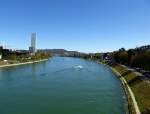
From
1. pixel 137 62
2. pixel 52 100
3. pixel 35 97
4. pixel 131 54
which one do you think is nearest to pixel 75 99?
pixel 52 100

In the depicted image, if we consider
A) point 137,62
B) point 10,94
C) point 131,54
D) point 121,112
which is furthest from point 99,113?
point 131,54

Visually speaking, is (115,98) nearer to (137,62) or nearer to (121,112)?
(121,112)

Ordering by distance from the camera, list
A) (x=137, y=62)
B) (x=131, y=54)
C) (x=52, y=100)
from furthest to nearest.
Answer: (x=131, y=54) < (x=137, y=62) < (x=52, y=100)

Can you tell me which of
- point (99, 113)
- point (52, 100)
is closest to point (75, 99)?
point (52, 100)

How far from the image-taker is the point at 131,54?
56188mm

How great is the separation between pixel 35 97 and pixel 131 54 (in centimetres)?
3885

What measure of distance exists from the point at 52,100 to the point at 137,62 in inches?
1133

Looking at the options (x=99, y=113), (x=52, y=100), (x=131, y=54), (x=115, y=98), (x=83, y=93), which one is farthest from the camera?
(x=131, y=54)

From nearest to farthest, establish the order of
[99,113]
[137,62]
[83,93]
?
1. [99,113]
2. [83,93]
3. [137,62]

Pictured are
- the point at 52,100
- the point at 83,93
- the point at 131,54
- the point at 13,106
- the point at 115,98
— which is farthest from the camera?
the point at 131,54

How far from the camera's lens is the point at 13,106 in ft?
55.1

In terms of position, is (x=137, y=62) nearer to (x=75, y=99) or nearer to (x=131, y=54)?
(x=131, y=54)

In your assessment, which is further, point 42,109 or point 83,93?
point 83,93

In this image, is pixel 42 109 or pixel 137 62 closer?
pixel 42 109
